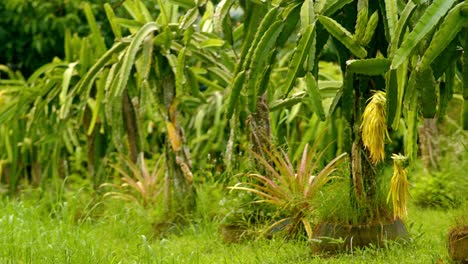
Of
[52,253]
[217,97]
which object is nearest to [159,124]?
[217,97]

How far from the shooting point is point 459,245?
3992 millimetres

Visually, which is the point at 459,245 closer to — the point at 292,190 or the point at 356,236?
the point at 356,236

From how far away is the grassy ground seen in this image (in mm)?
4426

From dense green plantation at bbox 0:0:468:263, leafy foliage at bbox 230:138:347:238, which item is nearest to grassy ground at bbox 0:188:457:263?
dense green plantation at bbox 0:0:468:263

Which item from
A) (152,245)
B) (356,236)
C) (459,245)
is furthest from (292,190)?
(459,245)

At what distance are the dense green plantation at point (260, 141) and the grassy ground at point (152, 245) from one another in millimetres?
18

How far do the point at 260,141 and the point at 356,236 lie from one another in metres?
1.27

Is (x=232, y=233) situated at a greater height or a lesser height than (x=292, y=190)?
lesser

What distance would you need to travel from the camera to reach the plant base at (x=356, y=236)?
4.52 m

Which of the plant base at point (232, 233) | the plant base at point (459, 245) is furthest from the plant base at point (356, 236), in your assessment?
the plant base at point (232, 233)

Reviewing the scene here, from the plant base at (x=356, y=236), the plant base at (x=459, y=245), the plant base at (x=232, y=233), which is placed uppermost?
the plant base at (x=459, y=245)

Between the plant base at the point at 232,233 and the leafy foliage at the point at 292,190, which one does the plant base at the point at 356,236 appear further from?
the plant base at the point at 232,233

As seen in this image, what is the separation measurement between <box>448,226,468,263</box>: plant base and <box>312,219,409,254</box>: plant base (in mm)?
508

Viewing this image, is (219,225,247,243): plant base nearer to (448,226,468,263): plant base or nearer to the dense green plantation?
the dense green plantation
